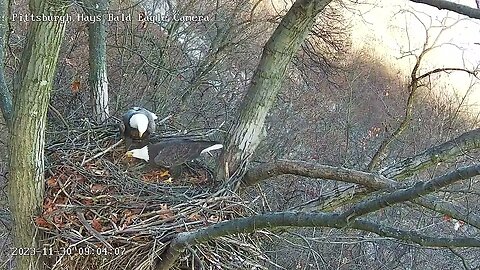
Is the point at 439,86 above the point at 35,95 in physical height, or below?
above

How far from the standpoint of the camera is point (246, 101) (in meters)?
3.04

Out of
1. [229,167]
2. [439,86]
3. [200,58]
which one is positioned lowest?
[229,167]

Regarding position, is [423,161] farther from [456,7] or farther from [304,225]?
[304,225]

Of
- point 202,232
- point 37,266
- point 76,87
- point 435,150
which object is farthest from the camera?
point 76,87

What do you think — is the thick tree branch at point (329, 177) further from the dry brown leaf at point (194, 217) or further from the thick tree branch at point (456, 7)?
the thick tree branch at point (456, 7)

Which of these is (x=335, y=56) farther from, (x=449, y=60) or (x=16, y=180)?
(x=16, y=180)

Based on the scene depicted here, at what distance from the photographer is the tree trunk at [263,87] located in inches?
113

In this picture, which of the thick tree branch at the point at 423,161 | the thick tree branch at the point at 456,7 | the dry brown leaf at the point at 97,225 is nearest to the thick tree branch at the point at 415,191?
the thick tree branch at the point at 456,7

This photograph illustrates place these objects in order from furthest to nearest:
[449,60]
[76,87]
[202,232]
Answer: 1. [449,60]
2. [76,87]
3. [202,232]

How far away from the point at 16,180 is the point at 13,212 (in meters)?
0.17

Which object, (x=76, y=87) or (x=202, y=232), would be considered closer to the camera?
(x=202, y=232)

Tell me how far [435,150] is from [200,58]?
4.18m

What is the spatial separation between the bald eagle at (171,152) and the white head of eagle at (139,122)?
9cm

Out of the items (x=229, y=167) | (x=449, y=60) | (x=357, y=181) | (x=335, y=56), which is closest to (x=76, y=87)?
(x=229, y=167)
